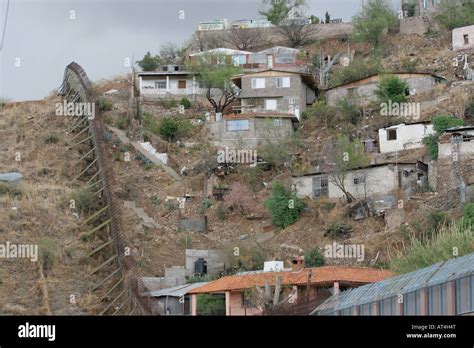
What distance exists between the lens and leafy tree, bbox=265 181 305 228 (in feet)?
140

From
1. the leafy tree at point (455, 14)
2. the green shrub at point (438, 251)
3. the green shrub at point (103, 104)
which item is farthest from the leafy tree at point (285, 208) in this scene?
the leafy tree at point (455, 14)

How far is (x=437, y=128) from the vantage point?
44.7 m

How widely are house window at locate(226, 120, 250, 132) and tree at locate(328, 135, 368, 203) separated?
6.87 m

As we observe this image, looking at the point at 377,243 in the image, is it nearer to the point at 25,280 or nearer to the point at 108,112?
the point at 25,280

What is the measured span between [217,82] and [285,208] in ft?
50.5

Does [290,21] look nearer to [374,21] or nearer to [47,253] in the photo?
[374,21]

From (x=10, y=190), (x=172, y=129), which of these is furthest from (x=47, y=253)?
(x=172, y=129)

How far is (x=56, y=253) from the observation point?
38688 mm

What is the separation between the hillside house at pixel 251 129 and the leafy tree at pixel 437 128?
743 cm

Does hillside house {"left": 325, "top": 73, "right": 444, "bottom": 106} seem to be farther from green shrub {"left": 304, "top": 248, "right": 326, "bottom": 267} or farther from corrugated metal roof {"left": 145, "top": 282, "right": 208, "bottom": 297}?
corrugated metal roof {"left": 145, "top": 282, "right": 208, "bottom": 297}

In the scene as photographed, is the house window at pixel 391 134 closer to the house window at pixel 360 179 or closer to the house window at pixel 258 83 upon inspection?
the house window at pixel 360 179
